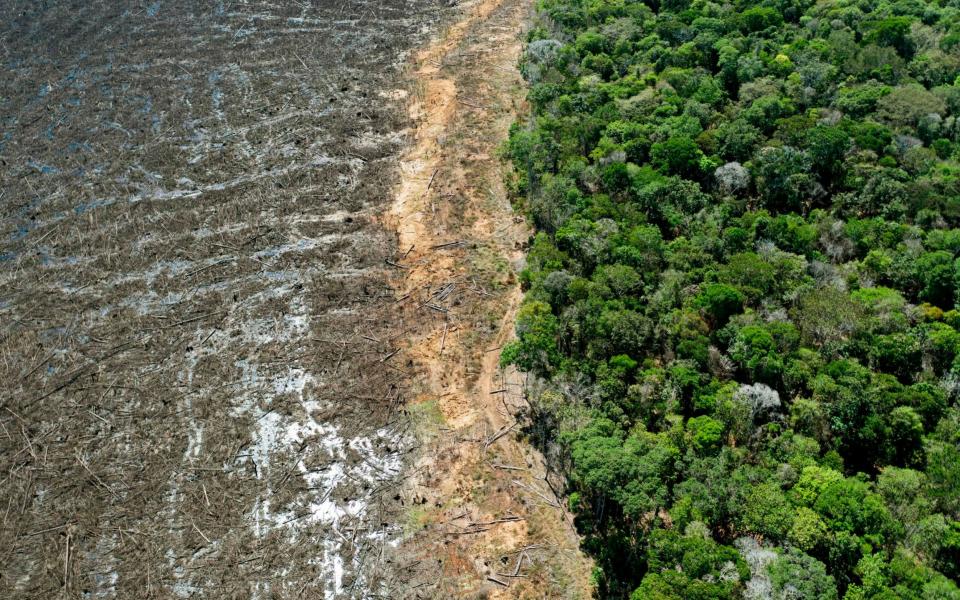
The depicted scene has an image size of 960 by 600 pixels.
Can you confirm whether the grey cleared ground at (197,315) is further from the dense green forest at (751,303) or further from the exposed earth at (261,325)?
the dense green forest at (751,303)

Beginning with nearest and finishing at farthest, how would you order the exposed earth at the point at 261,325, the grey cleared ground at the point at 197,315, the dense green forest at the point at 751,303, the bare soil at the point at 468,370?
the dense green forest at the point at 751,303 < the bare soil at the point at 468,370 < the exposed earth at the point at 261,325 < the grey cleared ground at the point at 197,315

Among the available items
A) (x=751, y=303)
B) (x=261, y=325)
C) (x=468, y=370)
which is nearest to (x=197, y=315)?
(x=261, y=325)

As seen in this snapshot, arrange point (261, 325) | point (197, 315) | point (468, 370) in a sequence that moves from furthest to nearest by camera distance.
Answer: point (197, 315)
point (261, 325)
point (468, 370)

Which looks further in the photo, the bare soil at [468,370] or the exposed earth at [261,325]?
the exposed earth at [261,325]

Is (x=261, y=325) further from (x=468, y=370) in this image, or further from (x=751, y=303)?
(x=751, y=303)

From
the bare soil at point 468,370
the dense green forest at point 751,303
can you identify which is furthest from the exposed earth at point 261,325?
the dense green forest at point 751,303

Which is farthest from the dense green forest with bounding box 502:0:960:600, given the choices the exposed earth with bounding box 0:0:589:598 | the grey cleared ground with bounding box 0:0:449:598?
the grey cleared ground with bounding box 0:0:449:598
